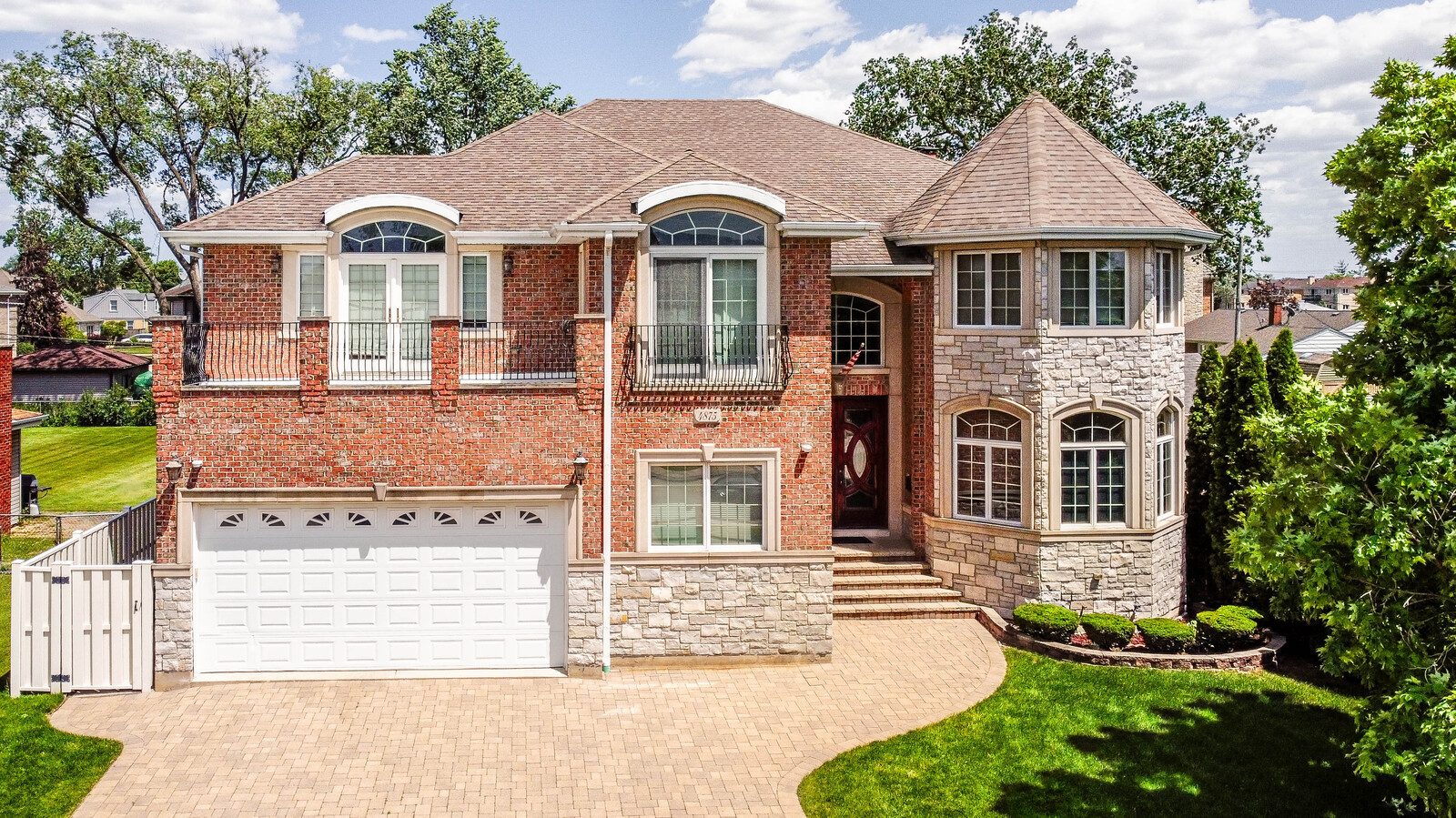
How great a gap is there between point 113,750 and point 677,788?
5.82 m

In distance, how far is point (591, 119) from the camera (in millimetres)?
20797

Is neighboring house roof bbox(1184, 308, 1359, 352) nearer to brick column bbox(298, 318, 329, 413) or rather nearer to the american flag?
the american flag

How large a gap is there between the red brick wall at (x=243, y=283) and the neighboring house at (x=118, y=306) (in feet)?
303

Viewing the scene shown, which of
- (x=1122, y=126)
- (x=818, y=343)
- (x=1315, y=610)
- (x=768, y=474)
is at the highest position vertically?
(x=1122, y=126)

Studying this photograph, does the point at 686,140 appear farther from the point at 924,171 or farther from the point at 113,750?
the point at 113,750

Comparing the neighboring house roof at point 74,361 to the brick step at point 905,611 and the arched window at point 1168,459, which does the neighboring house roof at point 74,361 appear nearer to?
the brick step at point 905,611

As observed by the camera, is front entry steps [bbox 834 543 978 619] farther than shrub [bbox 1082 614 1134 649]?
Yes

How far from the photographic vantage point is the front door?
18453mm

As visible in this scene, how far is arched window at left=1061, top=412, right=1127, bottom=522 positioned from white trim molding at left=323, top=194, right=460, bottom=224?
30.4 feet

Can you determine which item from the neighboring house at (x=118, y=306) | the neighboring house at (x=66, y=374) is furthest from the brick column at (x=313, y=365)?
the neighboring house at (x=118, y=306)

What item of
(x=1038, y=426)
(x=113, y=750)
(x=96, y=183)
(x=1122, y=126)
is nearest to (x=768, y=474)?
(x=1038, y=426)

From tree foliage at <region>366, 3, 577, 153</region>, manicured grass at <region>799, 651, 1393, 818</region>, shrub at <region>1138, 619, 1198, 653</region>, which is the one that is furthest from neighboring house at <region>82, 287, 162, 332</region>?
manicured grass at <region>799, 651, 1393, 818</region>

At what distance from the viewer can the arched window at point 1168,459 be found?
653 inches

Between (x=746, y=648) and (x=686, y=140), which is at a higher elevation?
(x=686, y=140)
